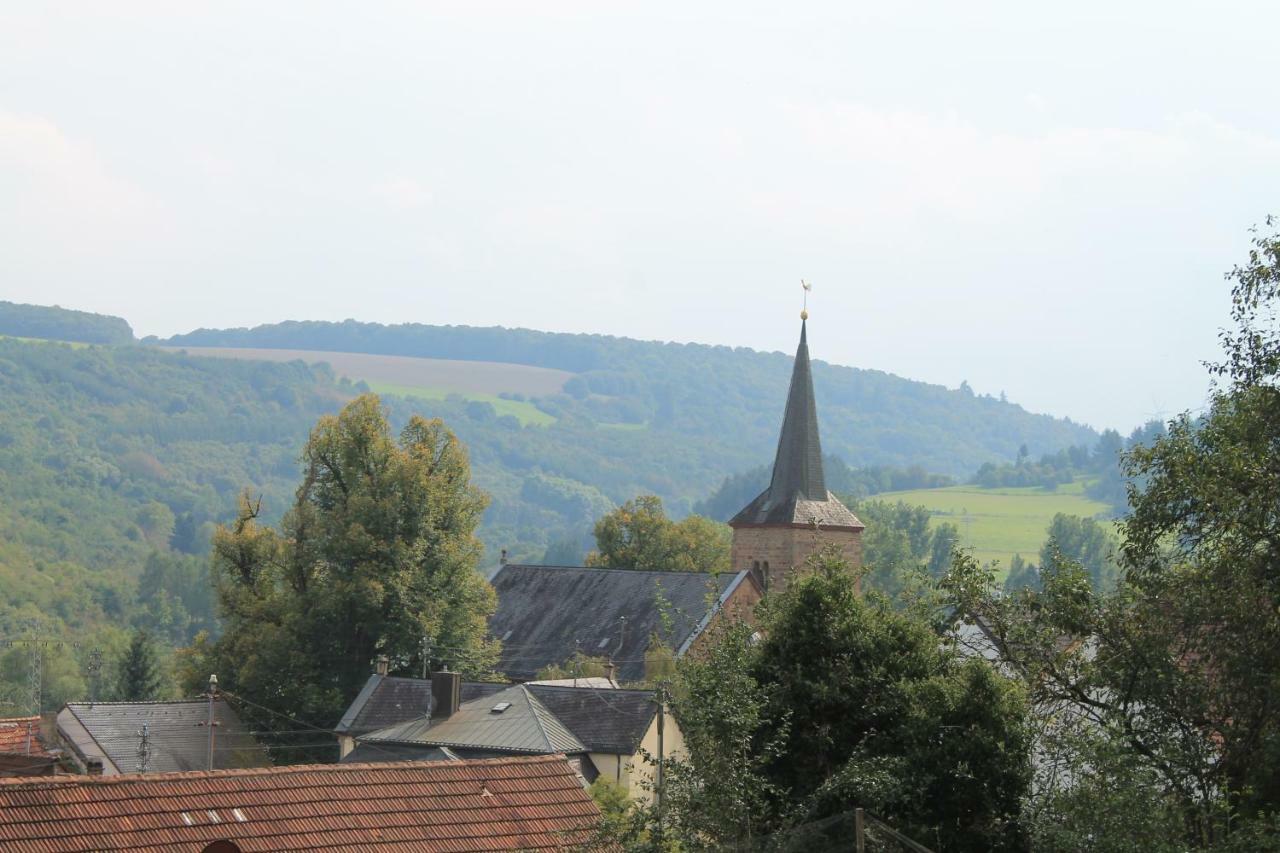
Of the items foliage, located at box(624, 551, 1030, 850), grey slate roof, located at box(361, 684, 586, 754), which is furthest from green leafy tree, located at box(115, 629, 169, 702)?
foliage, located at box(624, 551, 1030, 850)

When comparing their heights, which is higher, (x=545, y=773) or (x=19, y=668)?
(x=545, y=773)

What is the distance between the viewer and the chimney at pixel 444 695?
52594 mm

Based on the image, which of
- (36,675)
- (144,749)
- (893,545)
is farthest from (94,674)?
(893,545)

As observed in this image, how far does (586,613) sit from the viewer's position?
7781 centimetres

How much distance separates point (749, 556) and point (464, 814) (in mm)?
51801

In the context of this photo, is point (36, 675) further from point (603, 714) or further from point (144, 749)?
point (603, 714)

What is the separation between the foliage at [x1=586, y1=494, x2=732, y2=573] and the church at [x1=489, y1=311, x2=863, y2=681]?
9936mm

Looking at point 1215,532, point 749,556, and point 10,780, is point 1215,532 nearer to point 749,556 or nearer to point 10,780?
point 10,780

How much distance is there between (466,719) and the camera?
52000 millimetres

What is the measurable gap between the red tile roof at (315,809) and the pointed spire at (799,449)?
50.0 metres

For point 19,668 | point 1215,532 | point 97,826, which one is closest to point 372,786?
point 97,826

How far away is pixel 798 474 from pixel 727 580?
17.6 feet

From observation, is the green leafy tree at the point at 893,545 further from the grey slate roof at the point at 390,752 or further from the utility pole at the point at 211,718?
the grey slate roof at the point at 390,752

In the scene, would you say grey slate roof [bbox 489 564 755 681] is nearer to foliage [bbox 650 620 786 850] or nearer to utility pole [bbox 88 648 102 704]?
utility pole [bbox 88 648 102 704]
